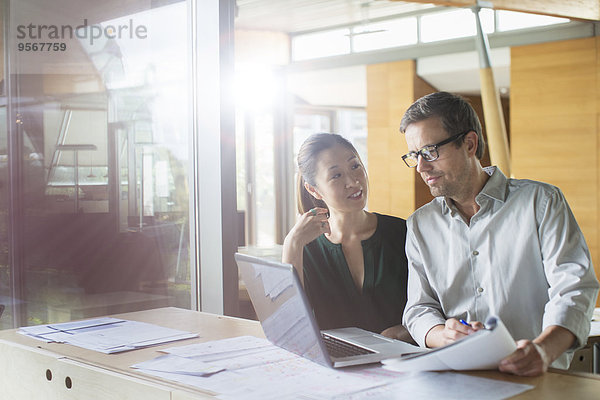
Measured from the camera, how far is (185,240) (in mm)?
3791

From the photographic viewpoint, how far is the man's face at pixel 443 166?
2.28 metres

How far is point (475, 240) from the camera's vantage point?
2.26 metres

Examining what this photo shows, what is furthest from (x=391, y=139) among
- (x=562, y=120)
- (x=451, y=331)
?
(x=451, y=331)

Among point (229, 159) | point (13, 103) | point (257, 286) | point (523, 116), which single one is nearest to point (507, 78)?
point (523, 116)

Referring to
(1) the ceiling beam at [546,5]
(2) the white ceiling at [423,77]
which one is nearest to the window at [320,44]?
(2) the white ceiling at [423,77]

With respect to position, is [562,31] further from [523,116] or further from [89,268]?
[89,268]

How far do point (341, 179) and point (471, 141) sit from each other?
582 millimetres

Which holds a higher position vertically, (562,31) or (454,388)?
(562,31)

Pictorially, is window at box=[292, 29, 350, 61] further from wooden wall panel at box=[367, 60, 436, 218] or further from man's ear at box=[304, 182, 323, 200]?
man's ear at box=[304, 182, 323, 200]

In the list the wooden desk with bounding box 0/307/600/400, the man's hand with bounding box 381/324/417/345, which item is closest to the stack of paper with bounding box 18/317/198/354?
the wooden desk with bounding box 0/307/600/400

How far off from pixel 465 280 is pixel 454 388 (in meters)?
0.80

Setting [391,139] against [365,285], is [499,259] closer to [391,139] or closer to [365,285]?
[365,285]

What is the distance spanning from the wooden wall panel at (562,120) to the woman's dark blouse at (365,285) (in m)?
6.17

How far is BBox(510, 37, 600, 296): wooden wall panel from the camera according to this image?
820 cm
